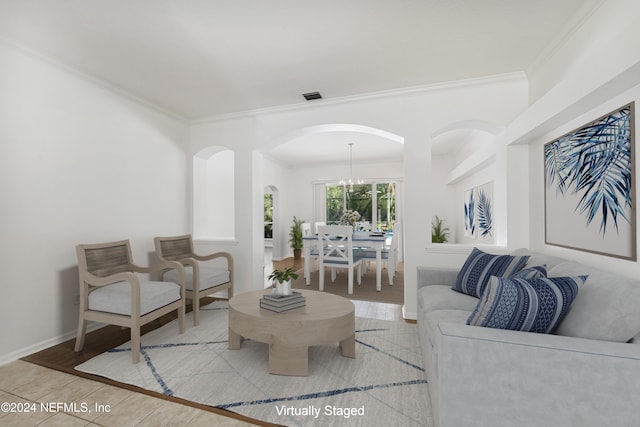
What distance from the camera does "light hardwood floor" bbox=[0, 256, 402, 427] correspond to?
64.2 inches

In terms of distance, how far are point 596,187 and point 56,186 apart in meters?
4.24

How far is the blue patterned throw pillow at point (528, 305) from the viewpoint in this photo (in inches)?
52.6

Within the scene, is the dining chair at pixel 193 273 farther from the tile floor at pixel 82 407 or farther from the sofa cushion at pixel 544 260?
the sofa cushion at pixel 544 260

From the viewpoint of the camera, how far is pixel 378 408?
173 centimetres

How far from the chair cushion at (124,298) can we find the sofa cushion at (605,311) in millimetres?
2776

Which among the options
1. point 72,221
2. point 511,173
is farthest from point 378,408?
point 72,221

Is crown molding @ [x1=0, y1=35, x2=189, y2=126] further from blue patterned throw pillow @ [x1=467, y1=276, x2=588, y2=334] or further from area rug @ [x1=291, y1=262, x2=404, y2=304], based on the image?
blue patterned throw pillow @ [x1=467, y1=276, x2=588, y2=334]

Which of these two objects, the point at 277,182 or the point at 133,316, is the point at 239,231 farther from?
the point at 277,182

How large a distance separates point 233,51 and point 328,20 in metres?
0.89

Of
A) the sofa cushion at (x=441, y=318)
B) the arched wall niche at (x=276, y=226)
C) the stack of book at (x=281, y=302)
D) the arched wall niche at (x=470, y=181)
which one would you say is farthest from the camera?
the arched wall niche at (x=276, y=226)

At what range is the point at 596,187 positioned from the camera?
1905 mm

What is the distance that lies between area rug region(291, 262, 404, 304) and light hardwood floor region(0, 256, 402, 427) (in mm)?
2660

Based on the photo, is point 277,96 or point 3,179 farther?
point 277,96

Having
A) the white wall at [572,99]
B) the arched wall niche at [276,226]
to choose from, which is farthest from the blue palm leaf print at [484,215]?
the arched wall niche at [276,226]
